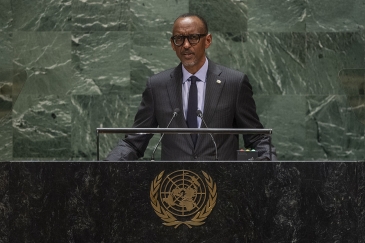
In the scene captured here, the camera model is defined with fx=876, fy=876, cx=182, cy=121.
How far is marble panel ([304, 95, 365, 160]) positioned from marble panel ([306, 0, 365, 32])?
570mm

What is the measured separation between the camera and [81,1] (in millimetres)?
7160

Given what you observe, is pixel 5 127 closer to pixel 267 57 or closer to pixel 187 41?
pixel 267 57

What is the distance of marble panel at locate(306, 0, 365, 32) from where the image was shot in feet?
23.7

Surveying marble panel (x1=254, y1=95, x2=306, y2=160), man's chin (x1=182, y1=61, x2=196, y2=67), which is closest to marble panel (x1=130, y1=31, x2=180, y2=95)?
marble panel (x1=254, y1=95, x2=306, y2=160)

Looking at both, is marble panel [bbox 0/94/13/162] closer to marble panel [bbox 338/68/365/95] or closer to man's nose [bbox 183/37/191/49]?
man's nose [bbox 183/37/191/49]

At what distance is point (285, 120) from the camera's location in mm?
7242

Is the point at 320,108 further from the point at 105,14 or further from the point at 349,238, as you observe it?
the point at 349,238

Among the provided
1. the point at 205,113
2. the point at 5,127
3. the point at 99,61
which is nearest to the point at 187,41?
the point at 205,113

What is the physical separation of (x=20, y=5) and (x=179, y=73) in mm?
2270

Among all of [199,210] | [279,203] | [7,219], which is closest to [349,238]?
[279,203]

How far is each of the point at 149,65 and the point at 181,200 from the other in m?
3.33

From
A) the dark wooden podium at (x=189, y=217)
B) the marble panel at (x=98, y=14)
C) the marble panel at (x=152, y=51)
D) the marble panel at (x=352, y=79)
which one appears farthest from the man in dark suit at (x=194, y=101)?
the marble panel at (x=352, y=79)

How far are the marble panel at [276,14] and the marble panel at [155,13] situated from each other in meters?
0.55

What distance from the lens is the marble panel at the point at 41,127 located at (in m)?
7.18
